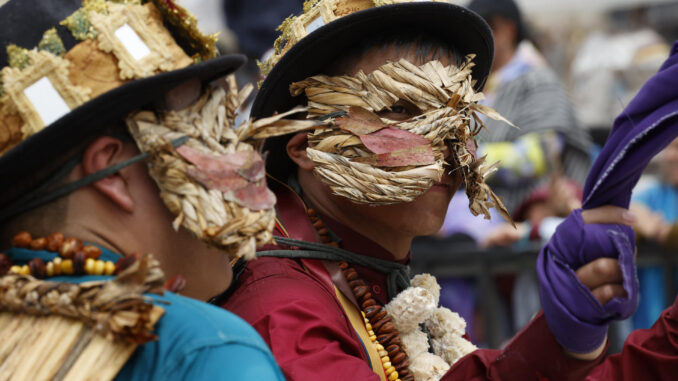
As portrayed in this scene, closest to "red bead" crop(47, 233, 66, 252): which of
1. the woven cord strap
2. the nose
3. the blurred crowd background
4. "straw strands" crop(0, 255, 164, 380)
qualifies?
"straw strands" crop(0, 255, 164, 380)

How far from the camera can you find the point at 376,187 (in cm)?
259

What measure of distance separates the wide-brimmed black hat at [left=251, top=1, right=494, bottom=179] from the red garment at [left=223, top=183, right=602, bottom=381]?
1.11ft

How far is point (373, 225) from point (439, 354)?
48 cm

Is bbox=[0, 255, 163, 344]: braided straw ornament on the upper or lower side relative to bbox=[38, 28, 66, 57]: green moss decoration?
lower

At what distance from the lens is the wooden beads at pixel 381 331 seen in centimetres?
271

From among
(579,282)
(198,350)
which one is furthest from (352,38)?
(198,350)

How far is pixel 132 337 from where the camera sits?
1686 mm

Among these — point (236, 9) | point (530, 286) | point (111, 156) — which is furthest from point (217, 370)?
point (236, 9)

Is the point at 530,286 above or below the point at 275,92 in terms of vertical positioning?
below

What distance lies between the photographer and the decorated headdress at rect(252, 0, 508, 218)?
8.54 ft

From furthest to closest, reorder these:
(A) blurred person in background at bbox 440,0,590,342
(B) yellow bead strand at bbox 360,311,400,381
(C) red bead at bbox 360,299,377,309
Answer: (A) blurred person in background at bbox 440,0,590,342 → (C) red bead at bbox 360,299,377,309 → (B) yellow bead strand at bbox 360,311,400,381

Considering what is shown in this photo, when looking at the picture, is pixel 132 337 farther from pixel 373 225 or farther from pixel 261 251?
pixel 373 225

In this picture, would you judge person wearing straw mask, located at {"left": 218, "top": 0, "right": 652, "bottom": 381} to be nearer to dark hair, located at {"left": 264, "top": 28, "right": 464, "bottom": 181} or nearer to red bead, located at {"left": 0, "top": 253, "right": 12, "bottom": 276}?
dark hair, located at {"left": 264, "top": 28, "right": 464, "bottom": 181}

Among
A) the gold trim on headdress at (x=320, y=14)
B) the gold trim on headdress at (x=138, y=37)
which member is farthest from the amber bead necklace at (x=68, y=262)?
the gold trim on headdress at (x=320, y=14)
